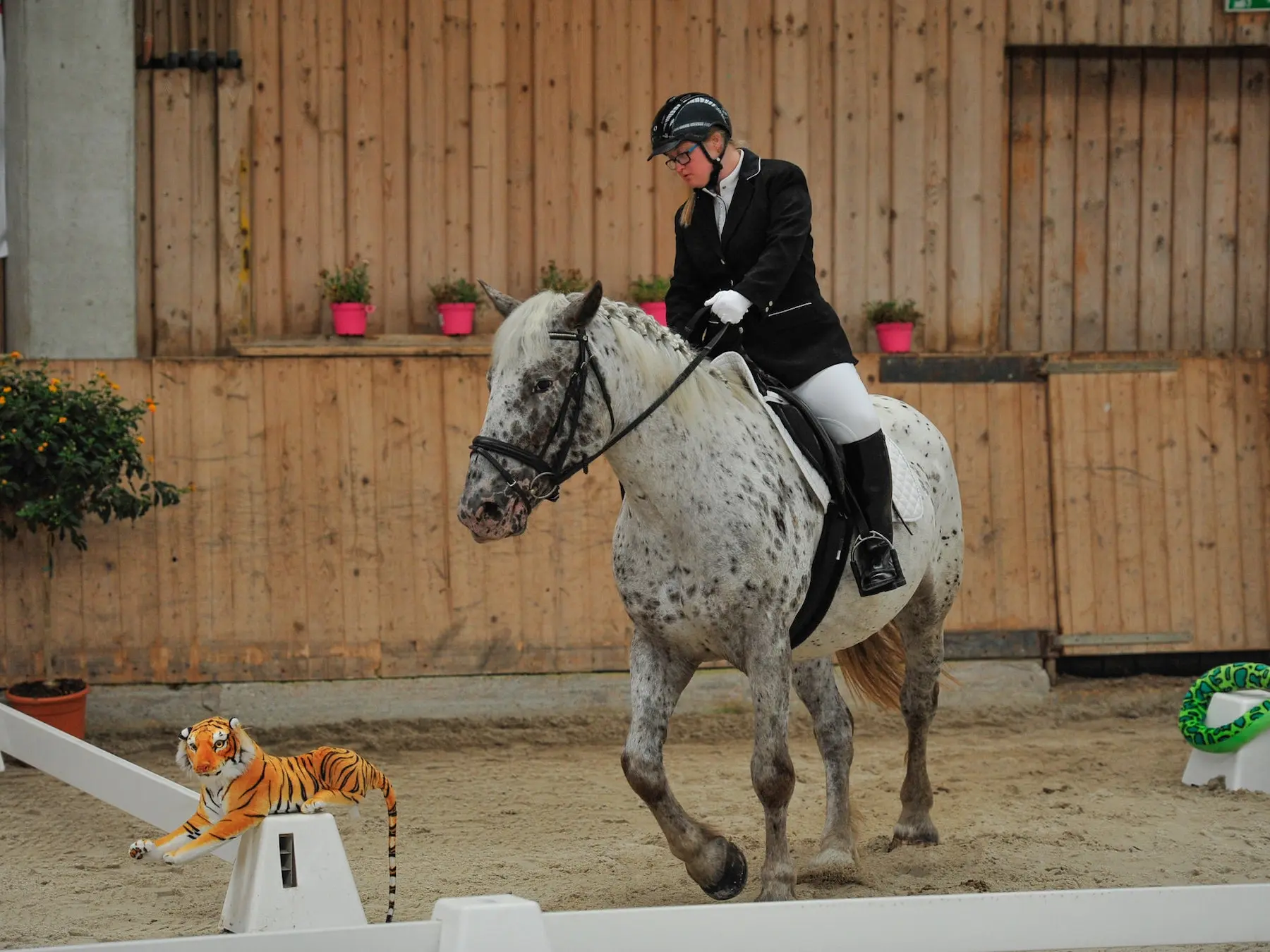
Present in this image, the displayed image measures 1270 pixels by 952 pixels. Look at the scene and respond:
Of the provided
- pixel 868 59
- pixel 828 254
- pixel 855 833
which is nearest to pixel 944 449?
pixel 855 833

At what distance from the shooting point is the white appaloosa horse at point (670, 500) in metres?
3.50

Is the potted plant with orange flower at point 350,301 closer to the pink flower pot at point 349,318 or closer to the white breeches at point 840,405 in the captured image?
the pink flower pot at point 349,318

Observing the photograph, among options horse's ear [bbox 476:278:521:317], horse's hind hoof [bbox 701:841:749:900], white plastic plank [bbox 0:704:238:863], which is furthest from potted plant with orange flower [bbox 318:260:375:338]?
horse's hind hoof [bbox 701:841:749:900]

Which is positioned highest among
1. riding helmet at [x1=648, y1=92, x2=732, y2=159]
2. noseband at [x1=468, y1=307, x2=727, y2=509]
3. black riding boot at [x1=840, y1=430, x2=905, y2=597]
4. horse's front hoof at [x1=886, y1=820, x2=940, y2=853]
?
riding helmet at [x1=648, y1=92, x2=732, y2=159]

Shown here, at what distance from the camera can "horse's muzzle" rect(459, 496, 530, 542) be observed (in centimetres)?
338

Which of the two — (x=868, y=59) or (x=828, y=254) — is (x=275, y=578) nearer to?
(x=828, y=254)

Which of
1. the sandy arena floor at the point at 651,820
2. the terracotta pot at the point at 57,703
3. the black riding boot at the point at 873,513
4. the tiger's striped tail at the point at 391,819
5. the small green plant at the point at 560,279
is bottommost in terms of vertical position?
the sandy arena floor at the point at 651,820

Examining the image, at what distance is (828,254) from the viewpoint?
789cm

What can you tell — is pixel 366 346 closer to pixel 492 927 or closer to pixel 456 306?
pixel 456 306

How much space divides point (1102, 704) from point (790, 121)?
355 centimetres

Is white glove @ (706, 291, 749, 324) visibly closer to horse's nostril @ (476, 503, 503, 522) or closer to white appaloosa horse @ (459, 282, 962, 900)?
white appaloosa horse @ (459, 282, 962, 900)

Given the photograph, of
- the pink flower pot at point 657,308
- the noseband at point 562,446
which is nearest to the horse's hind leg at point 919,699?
the noseband at point 562,446

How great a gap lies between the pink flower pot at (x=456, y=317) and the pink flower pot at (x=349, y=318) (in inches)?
16.0

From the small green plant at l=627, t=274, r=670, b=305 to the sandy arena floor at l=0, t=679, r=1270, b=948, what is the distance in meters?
2.19
